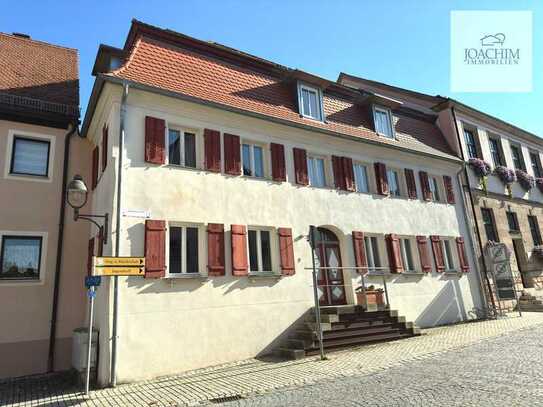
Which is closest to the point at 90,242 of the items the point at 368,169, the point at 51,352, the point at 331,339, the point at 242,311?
the point at 51,352

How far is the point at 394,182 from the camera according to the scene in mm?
14719

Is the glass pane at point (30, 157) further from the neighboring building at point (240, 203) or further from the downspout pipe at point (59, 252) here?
the neighboring building at point (240, 203)

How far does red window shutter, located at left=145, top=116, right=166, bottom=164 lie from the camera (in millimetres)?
9445

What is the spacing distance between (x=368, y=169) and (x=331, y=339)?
6.54 metres

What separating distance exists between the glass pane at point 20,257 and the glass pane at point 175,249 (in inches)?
151

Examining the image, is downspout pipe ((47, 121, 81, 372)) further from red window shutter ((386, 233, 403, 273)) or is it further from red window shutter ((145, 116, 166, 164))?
red window shutter ((386, 233, 403, 273))

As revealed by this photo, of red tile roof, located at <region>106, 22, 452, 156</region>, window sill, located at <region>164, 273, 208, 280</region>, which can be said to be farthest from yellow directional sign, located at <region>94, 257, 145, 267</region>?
red tile roof, located at <region>106, 22, 452, 156</region>

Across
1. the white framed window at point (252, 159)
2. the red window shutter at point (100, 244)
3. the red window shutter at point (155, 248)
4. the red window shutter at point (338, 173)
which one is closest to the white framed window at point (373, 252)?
the red window shutter at point (338, 173)

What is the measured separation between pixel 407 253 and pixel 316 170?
470cm

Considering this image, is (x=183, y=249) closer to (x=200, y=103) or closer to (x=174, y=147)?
(x=174, y=147)

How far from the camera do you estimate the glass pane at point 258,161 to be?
37.3ft

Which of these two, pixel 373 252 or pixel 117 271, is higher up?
pixel 373 252

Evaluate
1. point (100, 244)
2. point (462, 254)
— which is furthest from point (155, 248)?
point (462, 254)

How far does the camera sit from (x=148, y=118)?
9672mm
